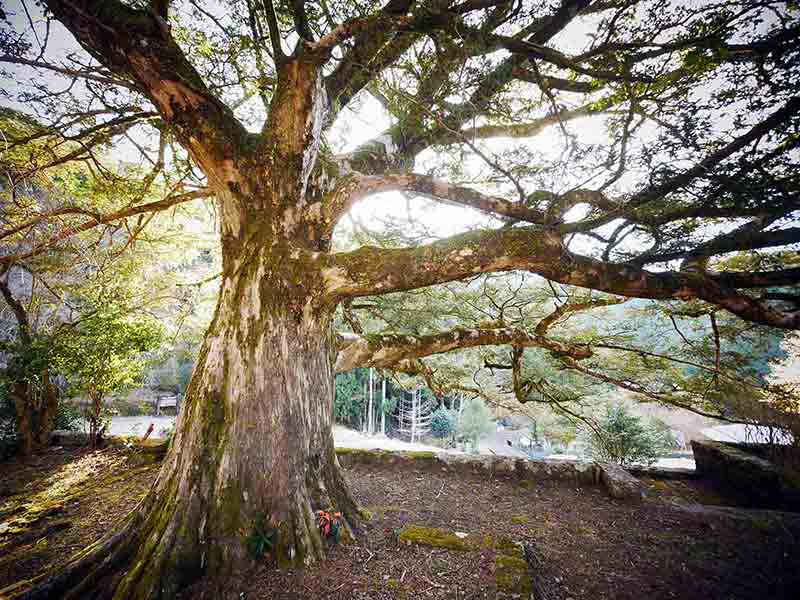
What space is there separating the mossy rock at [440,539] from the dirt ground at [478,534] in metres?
0.05

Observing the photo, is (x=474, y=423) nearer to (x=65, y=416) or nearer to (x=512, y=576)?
(x=65, y=416)

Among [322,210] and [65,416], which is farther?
[65,416]

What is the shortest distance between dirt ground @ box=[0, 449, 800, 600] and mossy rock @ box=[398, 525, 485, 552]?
0.05 metres

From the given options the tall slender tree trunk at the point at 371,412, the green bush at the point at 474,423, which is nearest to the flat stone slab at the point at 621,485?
the tall slender tree trunk at the point at 371,412

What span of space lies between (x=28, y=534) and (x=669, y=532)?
639cm

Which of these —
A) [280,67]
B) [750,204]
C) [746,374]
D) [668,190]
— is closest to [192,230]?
[280,67]

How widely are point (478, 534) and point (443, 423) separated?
19.8 metres

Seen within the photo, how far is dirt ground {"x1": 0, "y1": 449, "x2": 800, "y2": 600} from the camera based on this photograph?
206 cm

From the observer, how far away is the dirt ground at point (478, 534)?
206 centimetres

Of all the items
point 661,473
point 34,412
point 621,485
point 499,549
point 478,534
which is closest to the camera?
point 499,549

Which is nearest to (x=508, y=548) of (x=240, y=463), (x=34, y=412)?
(x=240, y=463)

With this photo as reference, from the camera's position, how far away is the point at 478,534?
2.71 m

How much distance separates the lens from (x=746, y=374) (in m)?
4.38

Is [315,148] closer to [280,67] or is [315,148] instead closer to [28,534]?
[280,67]
